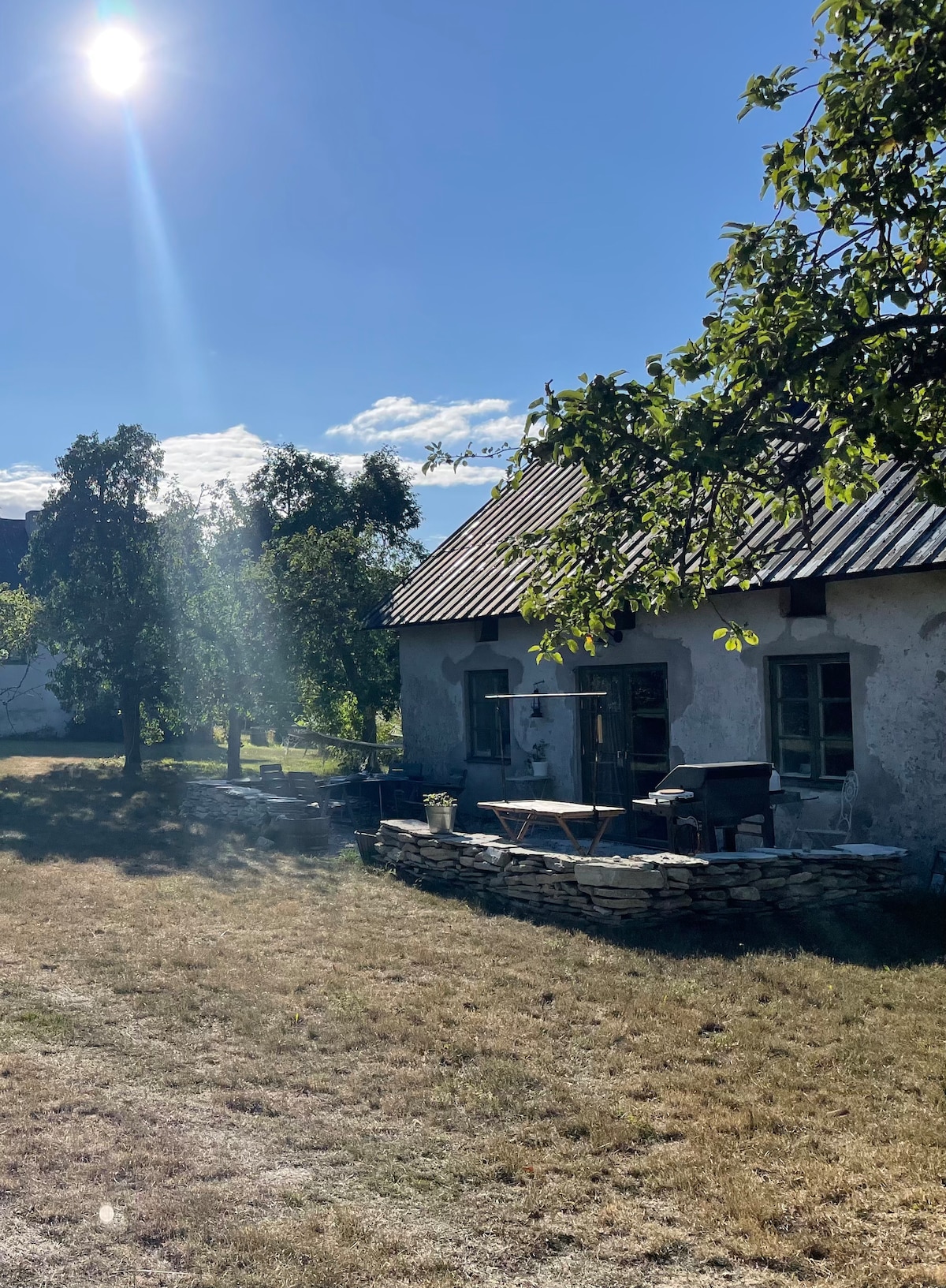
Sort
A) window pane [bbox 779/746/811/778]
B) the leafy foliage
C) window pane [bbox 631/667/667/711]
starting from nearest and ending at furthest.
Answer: window pane [bbox 779/746/811/778], window pane [bbox 631/667/667/711], the leafy foliage

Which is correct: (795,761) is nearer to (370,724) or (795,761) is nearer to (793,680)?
(793,680)

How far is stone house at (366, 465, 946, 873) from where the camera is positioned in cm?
933

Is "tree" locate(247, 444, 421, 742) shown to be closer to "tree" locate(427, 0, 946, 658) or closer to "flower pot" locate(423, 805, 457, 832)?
"flower pot" locate(423, 805, 457, 832)

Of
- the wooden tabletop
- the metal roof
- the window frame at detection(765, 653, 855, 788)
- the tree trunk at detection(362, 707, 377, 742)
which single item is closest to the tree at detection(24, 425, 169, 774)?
the tree trunk at detection(362, 707, 377, 742)

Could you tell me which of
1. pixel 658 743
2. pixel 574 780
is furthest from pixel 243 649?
pixel 658 743

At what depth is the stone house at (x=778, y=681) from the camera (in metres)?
9.33

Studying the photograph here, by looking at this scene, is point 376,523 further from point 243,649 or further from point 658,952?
point 658,952

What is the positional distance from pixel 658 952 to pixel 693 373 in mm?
4742

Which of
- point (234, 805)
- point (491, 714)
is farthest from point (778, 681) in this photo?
point (234, 805)

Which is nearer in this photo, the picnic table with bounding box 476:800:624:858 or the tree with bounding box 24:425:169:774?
the picnic table with bounding box 476:800:624:858

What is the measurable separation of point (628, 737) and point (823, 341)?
8.41 m

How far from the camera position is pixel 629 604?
5848 mm

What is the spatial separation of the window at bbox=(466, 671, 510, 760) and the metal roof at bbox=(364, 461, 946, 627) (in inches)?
47.2

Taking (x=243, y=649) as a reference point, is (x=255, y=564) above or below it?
above
